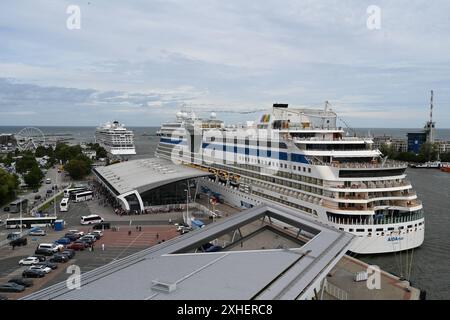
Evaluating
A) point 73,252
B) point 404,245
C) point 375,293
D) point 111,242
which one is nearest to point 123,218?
point 111,242

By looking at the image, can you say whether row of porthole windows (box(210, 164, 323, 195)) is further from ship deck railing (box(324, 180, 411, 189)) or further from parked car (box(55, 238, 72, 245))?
parked car (box(55, 238, 72, 245))

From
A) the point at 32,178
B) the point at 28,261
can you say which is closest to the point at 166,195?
the point at 28,261

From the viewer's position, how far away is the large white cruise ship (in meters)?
22.7

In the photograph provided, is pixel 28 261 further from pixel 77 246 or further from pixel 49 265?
pixel 77 246

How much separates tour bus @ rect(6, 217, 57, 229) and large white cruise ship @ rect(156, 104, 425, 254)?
1543 centimetres

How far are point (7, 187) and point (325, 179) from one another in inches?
1261

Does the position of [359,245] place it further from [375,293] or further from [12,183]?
[12,183]

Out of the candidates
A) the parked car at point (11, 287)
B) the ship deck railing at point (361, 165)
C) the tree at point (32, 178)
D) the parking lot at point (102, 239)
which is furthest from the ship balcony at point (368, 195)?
the tree at point (32, 178)

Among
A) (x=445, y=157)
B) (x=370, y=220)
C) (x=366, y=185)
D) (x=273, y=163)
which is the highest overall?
(x=273, y=163)

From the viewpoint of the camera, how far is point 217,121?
50469 millimetres

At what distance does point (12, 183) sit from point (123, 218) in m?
17.4

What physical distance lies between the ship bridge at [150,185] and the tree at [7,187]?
962cm

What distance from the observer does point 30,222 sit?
29844mm

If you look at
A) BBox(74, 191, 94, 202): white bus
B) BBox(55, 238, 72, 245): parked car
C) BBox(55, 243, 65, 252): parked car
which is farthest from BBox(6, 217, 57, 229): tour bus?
BBox(74, 191, 94, 202): white bus
